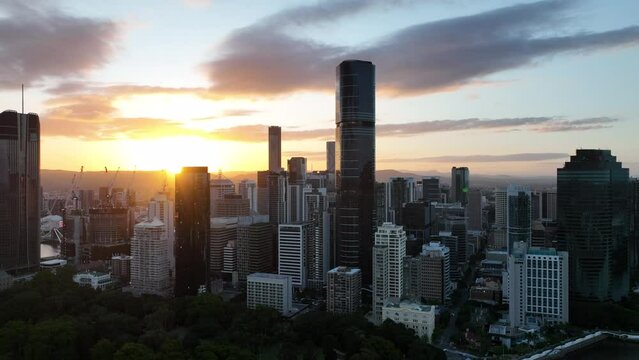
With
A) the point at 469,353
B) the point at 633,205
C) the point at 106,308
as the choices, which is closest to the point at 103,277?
the point at 106,308

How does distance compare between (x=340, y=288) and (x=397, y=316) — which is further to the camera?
(x=340, y=288)

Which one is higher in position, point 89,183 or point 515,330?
point 89,183

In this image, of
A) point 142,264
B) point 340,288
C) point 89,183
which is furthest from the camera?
point 89,183

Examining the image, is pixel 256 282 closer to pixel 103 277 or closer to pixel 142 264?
pixel 142 264

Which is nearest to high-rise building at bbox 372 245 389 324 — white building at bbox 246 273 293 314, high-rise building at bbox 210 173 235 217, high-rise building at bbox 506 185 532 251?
white building at bbox 246 273 293 314

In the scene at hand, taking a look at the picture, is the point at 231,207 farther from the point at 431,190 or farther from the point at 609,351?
the point at 609,351

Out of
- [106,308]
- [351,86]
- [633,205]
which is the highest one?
[351,86]
